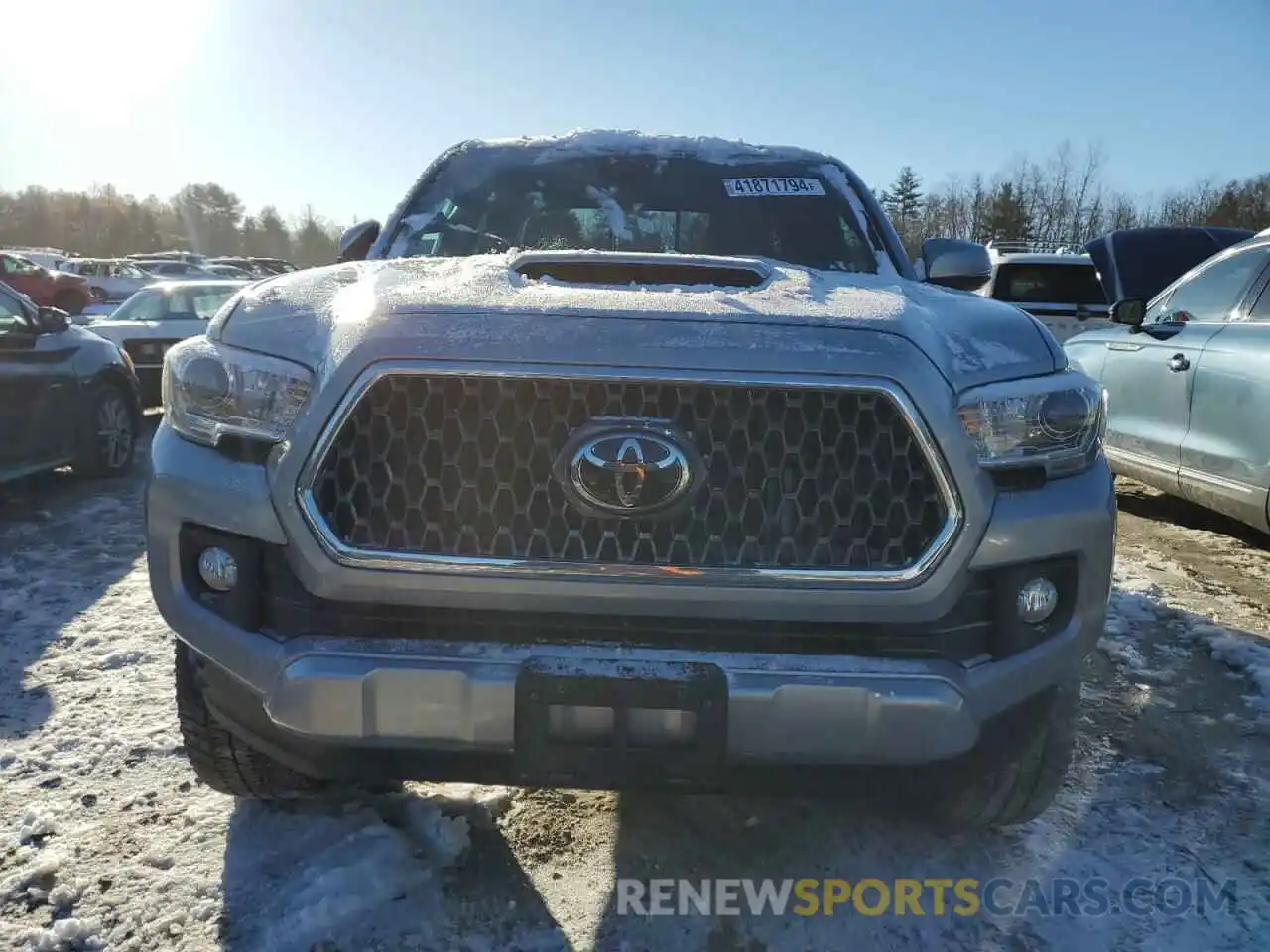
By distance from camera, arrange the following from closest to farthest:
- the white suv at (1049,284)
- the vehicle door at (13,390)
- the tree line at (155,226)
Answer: the vehicle door at (13,390) < the white suv at (1049,284) < the tree line at (155,226)

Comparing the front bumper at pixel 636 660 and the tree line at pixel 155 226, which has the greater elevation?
the tree line at pixel 155 226

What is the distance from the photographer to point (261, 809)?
2.57 metres

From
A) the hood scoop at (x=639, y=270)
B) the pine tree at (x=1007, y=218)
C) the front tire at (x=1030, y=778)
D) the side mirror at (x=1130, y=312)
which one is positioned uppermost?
the pine tree at (x=1007, y=218)

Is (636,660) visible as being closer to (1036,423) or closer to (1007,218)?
A: (1036,423)

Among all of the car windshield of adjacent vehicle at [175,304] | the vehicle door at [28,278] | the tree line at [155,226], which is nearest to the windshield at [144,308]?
the car windshield of adjacent vehicle at [175,304]

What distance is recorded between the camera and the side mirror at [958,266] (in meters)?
3.29

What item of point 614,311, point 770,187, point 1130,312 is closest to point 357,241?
point 770,187

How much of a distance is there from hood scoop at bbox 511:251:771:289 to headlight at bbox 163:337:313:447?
0.65m

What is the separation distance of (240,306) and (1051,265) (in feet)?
36.7

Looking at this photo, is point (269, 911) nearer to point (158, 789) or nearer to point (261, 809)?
point (261, 809)

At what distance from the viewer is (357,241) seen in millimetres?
3721

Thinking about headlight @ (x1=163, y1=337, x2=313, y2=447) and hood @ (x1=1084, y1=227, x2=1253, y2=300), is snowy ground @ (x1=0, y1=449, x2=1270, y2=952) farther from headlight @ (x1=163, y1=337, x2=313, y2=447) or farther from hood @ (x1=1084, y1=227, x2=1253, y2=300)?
→ hood @ (x1=1084, y1=227, x2=1253, y2=300)

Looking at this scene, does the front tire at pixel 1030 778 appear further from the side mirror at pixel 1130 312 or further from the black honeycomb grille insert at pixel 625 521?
the side mirror at pixel 1130 312

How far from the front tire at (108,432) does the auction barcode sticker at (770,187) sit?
17.2ft
